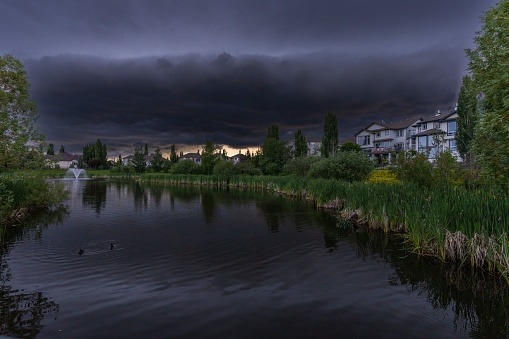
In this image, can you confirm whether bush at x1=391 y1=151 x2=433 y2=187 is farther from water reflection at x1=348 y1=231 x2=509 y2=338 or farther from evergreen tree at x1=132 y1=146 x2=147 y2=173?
evergreen tree at x1=132 y1=146 x2=147 y2=173

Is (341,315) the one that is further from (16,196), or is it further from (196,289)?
(16,196)

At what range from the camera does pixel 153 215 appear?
2702 cm


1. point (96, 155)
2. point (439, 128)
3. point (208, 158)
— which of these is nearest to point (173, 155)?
point (96, 155)

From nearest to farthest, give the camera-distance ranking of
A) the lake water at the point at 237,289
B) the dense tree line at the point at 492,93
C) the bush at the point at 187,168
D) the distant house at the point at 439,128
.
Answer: the lake water at the point at 237,289, the dense tree line at the point at 492,93, the distant house at the point at 439,128, the bush at the point at 187,168

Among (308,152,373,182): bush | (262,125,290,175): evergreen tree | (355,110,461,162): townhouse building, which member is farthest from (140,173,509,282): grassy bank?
(262,125,290,175): evergreen tree

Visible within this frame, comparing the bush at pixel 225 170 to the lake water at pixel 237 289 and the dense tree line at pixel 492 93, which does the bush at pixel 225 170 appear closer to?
the lake water at pixel 237 289

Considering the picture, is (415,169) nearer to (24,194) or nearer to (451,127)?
(24,194)

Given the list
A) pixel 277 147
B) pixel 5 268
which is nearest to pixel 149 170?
pixel 277 147

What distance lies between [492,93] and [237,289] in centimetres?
1359

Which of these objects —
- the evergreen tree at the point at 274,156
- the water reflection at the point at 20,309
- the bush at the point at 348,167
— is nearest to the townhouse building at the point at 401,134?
the evergreen tree at the point at 274,156

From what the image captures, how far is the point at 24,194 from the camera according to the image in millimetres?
23672

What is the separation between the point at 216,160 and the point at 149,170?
45.2m

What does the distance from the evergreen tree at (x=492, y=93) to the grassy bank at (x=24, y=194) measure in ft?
88.1

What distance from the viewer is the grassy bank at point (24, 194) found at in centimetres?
2046
